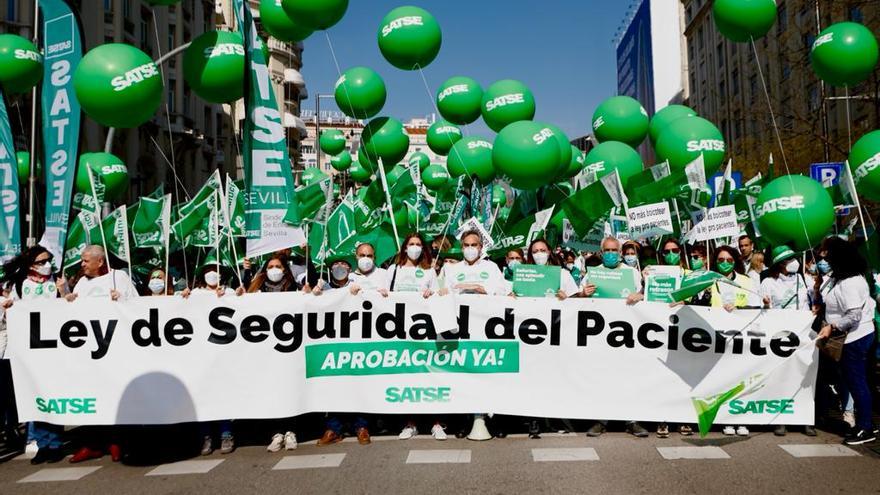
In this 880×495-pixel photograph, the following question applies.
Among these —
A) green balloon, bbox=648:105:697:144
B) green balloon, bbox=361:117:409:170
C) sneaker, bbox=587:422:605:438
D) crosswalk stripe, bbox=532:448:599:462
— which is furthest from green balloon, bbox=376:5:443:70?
crosswalk stripe, bbox=532:448:599:462

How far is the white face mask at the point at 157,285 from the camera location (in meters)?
7.21

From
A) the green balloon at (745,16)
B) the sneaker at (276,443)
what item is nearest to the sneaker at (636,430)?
the sneaker at (276,443)

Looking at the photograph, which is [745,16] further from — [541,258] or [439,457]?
[439,457]

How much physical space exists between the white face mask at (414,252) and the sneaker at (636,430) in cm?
236

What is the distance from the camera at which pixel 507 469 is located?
5352 mm

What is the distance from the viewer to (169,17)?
38062 mm

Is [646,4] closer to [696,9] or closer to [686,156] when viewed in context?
[696,9]

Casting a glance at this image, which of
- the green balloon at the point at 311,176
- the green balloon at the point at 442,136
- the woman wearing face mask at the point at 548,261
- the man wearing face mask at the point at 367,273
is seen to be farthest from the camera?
the green balloon at the point at 311,176

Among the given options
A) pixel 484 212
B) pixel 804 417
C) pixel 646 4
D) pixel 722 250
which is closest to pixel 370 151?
pixel 484 212

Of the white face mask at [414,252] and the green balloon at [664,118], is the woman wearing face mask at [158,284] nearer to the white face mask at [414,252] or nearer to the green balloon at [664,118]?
the white face mask at [414,252]

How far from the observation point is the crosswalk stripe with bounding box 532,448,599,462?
18.4 ft

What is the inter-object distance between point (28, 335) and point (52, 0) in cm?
462

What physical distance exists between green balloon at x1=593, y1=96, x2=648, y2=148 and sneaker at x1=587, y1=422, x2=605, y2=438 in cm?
589

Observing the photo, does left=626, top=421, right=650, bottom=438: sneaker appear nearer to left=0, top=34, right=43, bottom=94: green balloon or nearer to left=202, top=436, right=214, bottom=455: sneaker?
left=202, top=436, right=214, bottom=455: sneaker
